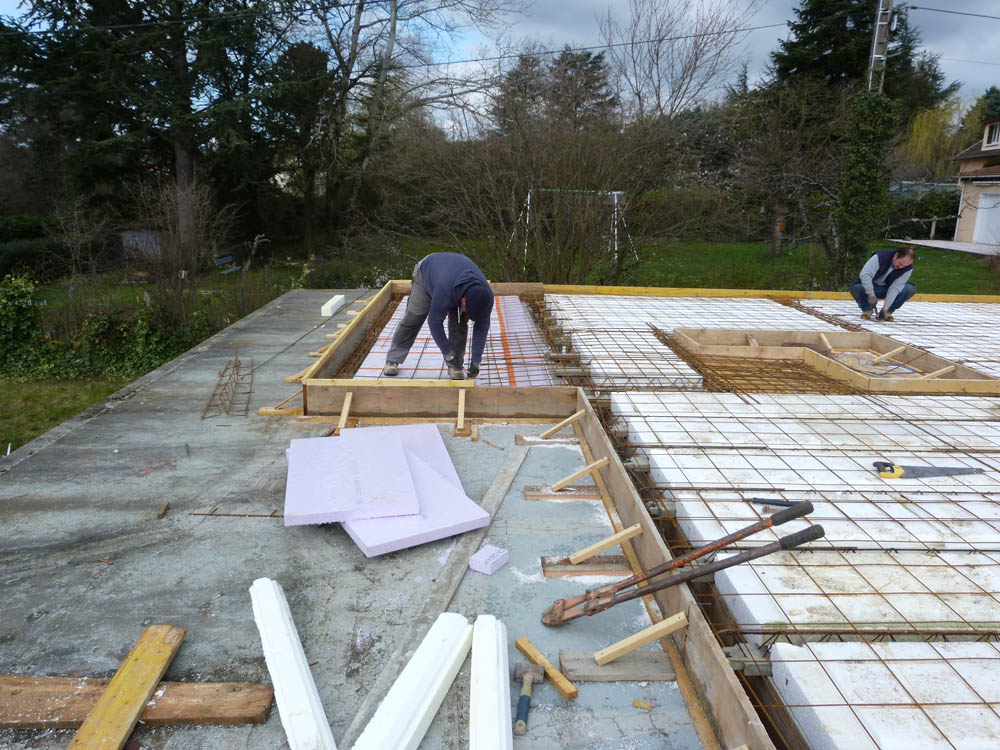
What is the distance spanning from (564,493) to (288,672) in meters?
1.74

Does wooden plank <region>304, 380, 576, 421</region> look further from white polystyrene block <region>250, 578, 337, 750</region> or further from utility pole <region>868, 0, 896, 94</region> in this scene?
utility pole <region>868, 0, 896, 94</region>

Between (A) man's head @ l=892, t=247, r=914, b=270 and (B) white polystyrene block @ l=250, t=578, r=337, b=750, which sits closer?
(B) white polystyrene block @ l=250, t=578, r=337, b=750

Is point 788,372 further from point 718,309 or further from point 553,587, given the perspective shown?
point 553,587

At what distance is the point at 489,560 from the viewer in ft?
9.08

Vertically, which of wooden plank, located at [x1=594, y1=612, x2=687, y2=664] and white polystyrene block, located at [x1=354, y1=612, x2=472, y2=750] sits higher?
wooden plank, located at [x1=594, y1=612, x2=687, y2=664]

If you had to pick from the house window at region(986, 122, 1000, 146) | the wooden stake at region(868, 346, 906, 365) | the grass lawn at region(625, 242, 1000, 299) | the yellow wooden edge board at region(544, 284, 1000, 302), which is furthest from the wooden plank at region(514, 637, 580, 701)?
the house window at region(986, 122, 1000, 146)

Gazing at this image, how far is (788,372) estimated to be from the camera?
546 cm

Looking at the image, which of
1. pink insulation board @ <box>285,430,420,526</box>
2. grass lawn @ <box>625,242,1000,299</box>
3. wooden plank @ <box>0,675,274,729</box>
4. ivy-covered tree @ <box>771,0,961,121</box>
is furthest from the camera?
ivy-covered tree @ <box>771,0,961,121</box>

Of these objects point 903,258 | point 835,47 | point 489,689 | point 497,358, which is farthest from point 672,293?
point 835,47

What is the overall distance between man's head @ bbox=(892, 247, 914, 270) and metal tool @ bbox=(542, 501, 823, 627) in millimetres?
5395

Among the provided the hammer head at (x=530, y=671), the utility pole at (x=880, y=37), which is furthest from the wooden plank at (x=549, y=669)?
the utility pole at (x=880, y=37)

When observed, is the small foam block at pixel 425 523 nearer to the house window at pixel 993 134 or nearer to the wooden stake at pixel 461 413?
the wooden stake at pixel 461 413

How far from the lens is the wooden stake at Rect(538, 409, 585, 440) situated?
13.6 feet

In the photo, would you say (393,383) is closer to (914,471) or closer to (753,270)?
(914,471)
